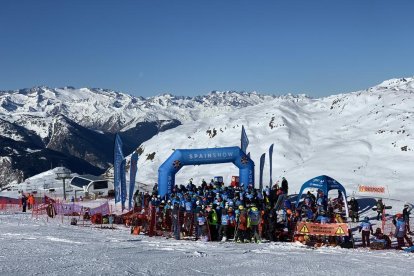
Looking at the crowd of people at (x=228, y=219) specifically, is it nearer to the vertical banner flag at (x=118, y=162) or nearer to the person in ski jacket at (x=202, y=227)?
A: the person in ski jacket at (x=202, y=227)

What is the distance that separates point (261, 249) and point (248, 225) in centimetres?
189

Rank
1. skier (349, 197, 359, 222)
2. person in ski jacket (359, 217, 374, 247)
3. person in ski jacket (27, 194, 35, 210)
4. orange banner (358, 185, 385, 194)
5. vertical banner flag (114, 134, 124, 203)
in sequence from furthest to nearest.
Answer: orange banner (358, 185, 385, 194), person in ski jacket (27, 194, 35, 210), vertical banner flag (114, 134, 124, 203), skier (349, 197, 359, 222), person in ski jacket (359, 217, 374, 247)

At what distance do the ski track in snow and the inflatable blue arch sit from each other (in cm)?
1039

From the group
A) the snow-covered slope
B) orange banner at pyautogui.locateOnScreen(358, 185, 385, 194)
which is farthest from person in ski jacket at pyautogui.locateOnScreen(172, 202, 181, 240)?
the snow-covered slope

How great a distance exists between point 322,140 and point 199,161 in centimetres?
3596

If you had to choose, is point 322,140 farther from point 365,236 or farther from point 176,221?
point 176,221

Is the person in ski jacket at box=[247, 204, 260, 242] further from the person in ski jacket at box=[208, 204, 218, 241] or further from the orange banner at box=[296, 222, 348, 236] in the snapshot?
the orange banner at box=[296, 222, 348, 236]

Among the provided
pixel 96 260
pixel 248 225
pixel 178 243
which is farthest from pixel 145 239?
pixel 96 260

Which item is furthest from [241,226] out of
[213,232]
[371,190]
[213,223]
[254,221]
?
[371,190]

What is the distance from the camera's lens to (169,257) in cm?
1430

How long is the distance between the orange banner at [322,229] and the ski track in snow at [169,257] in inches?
29.7

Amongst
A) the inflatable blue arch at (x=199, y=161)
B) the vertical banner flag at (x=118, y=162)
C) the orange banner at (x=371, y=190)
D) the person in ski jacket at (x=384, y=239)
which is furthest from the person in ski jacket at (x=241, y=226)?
the orange banner at (x=371, y=190)

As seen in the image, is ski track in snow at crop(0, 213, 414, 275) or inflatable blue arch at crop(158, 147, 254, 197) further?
inflatable blue arch at crop(158, 147, 254, 197)

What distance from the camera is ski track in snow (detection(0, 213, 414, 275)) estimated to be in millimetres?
12141
